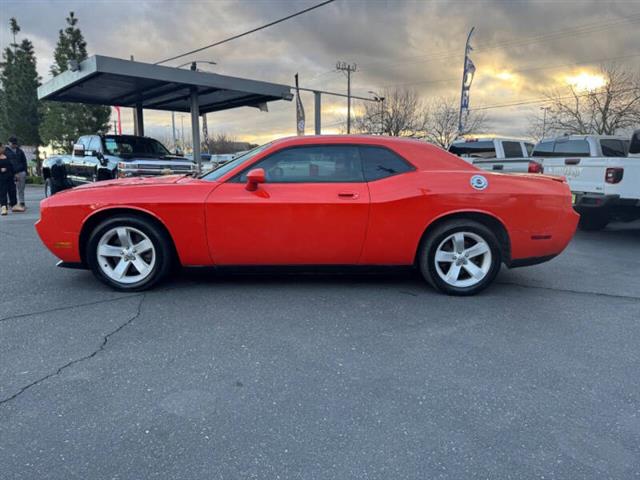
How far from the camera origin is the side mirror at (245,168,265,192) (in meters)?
3.98

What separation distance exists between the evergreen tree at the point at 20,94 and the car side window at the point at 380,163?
34981 mm

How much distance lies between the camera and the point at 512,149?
37.8 ft

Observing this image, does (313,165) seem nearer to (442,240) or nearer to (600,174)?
(442,240)

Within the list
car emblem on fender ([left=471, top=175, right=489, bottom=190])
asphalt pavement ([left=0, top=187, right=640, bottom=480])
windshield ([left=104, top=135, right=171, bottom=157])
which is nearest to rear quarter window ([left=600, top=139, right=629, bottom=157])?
asphalt pavement ([left=0, top=187, right=640, bottom=480])

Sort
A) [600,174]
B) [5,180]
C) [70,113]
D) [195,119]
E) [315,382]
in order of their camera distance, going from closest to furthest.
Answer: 1. [315,382]
2. [600,174]
3. [5,180]
4. [195,119]
5. [70,113]

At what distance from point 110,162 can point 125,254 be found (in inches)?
267

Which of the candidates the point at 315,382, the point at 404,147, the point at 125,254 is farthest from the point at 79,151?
the point at 315,382

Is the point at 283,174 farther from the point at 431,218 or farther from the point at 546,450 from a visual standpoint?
the point at 546,450

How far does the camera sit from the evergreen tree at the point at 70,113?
2739 centimetres

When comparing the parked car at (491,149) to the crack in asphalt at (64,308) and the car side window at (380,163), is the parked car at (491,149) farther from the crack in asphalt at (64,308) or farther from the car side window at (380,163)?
the crack in asphalt at (64,308)

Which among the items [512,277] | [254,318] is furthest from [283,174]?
[512,277]

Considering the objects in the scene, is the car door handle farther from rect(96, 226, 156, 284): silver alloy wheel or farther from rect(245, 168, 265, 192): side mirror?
rect(96, 226, 156, 284): silver alloy wheel

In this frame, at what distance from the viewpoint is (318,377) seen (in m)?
2.73

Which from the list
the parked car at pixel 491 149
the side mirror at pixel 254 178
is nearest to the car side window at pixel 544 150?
the parked car at pixel 491 149
